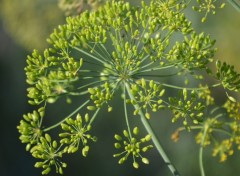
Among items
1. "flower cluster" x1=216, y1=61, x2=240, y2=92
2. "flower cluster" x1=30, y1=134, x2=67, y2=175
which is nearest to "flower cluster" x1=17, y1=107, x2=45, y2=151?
"flower cluster" x1=30, y1=134, x2=67, y2=175

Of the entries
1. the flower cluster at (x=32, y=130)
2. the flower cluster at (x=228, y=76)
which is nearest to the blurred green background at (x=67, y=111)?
the flower cluster at (x=32, y=130)

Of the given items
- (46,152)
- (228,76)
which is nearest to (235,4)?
(228,76)

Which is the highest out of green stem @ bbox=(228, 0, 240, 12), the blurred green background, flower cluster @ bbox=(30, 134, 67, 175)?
the blurred green background

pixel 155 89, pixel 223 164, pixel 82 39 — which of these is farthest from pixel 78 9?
pixel 223 164

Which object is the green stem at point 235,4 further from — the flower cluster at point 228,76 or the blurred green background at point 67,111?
the blurred green background at point 67,111

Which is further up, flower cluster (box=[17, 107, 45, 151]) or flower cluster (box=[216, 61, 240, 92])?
flower cluster (box=[17, 107, 45, 151])

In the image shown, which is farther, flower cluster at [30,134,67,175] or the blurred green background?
the blurred green background

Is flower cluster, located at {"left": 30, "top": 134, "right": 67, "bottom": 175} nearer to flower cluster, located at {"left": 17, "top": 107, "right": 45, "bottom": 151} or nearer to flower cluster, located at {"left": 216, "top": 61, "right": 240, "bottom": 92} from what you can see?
flower cluster, located at {"left": 17, "top": 107, "right": 45, "bottom": 151}

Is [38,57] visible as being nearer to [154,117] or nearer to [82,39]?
[82,39]
